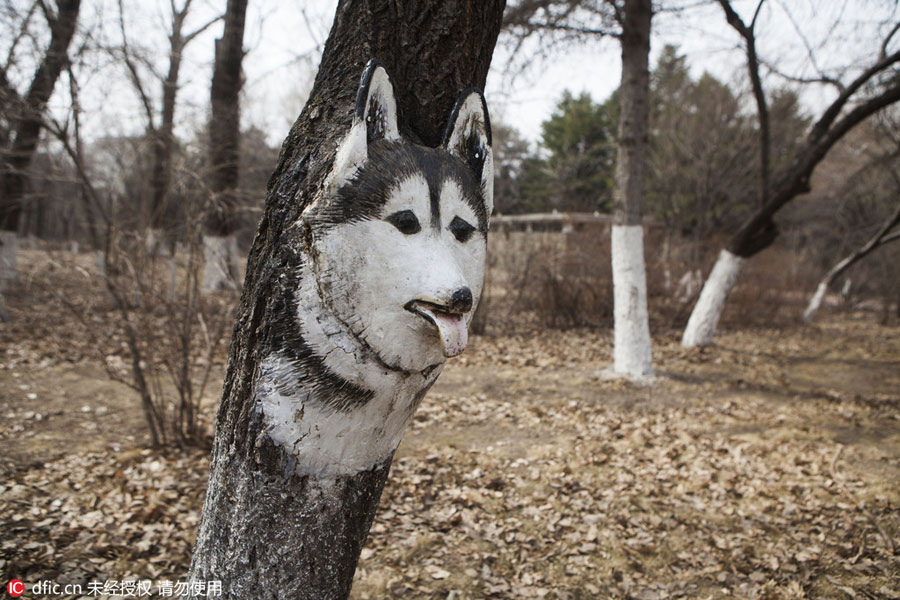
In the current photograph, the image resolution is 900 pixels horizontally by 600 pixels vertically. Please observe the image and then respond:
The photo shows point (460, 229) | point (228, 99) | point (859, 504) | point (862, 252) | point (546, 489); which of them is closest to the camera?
point (460, 229)

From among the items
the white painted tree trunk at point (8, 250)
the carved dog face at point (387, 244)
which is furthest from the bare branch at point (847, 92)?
the white painted tree trunk at point (8, 250)

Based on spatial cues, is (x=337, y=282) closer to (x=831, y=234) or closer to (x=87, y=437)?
(x=87, y=437)

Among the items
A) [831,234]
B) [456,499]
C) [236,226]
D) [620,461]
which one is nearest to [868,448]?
[620,461]

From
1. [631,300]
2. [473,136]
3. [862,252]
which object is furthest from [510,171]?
[473,136]

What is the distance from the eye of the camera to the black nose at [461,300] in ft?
4.21

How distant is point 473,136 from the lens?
1.54 m

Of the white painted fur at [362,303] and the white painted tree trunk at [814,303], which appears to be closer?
the white painted fur at [362,303]

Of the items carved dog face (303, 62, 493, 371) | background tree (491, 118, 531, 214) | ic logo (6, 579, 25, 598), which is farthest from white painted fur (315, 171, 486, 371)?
background tree (491, 118, 531, 214)

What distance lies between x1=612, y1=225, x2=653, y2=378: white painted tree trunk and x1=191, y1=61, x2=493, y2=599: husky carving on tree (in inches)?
211

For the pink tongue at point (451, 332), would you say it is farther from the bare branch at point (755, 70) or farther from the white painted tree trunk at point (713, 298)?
the white painted tree trunk at point (713, 298)

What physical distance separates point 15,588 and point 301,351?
83.2 inches

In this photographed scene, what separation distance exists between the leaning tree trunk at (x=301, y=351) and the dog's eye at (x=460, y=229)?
0.27m

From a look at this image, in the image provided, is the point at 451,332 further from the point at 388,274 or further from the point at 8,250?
the point at 8,250

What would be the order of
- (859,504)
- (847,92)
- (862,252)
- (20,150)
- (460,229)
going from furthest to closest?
(862,252), (20,150), (847,92), (859,504), (460,229)
